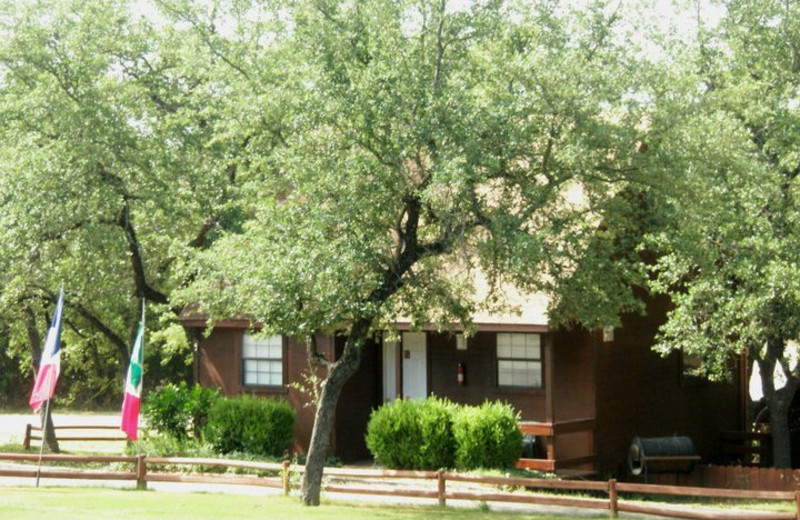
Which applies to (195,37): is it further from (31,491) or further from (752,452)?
(752,452)

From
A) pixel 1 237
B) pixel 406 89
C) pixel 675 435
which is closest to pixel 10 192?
pixel 1 237

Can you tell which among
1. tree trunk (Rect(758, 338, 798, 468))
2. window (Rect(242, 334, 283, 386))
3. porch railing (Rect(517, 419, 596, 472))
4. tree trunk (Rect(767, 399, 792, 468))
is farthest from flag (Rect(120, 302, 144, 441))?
tree trunk (Rect(767, 399, 792, 468))

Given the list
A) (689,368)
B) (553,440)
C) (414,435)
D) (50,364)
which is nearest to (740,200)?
(553,440)

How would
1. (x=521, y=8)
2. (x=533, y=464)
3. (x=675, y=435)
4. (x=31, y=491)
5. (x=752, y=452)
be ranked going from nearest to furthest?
(x=521, y=8), (x=31, y=491), (x=533, y=464), (x=675, y=435), (x=752, y=452)

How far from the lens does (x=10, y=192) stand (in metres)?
23.8

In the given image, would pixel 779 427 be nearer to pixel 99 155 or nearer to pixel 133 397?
pixel 133 397

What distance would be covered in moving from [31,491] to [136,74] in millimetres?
11288

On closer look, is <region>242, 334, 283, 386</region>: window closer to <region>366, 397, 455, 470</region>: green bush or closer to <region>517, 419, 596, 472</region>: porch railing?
<region>366, 397, 455, 470</region>: green bush

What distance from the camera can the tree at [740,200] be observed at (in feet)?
62.3

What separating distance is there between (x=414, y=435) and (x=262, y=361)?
5.80 metres

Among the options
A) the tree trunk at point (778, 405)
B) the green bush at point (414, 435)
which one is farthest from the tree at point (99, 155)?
the tree trunk at point (778, 405)

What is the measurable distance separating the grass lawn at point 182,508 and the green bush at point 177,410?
5.38m

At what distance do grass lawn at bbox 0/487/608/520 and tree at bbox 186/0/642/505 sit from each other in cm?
286

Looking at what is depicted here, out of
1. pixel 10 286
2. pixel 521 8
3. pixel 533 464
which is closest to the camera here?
pixel 521 8
